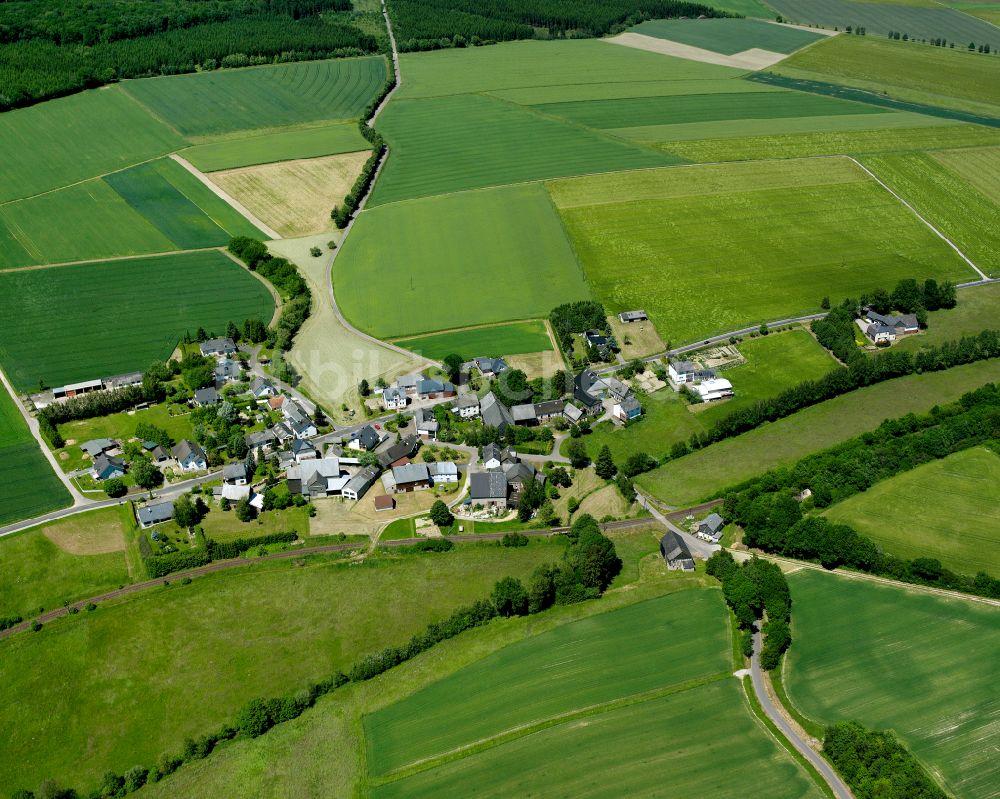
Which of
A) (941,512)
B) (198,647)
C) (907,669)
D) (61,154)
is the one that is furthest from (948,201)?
(61,154)

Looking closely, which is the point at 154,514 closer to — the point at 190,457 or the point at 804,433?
the point at 190,457

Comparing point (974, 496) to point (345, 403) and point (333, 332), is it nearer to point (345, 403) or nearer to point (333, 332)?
point (345, 403)

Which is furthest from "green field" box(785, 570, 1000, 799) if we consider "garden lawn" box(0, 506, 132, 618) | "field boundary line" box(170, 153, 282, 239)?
"field boundary line" box(170, 153, 282, 239)

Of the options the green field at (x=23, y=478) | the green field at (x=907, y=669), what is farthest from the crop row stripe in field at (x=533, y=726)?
the green field at (x=23, y=478)

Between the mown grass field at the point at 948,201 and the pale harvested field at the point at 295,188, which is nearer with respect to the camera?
the mown grass field at the point at 948,201

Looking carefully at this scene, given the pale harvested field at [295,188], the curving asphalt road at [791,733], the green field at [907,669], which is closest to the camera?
the curving asphalt road at [791,733]

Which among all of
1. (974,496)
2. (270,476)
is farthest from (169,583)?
(974,496)

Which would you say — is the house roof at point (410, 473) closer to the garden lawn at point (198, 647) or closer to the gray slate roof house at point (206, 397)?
the garden lawn at point (198, 647)

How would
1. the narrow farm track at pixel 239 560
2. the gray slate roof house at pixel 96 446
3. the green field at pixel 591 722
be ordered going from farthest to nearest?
1. the gray slate roof house at pixel 96 446
2. the narrow farm track at pixel 239 560
3. the green field at pixel 591 722
